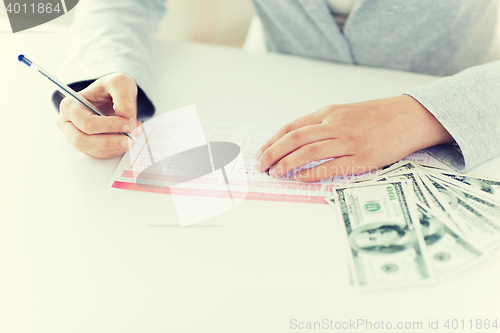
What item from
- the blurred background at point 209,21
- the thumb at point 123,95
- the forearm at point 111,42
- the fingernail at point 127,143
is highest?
the blurred background at point 209,21

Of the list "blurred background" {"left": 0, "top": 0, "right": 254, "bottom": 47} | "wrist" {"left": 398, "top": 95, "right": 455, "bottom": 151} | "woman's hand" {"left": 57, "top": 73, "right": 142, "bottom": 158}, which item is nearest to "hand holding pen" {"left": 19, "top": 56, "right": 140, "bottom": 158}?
"woman's hand" {"left": 57, "top": 73, "right": 142, "bottom": 158}

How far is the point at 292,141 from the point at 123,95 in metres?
0.34

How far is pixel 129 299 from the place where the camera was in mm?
461

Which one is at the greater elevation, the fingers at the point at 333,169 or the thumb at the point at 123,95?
the thumb at the point at 123,95

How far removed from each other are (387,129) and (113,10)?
→ 69 centimetres

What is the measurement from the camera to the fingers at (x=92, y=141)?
0.64 m

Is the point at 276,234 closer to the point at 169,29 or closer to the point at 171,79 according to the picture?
the point at 171,79

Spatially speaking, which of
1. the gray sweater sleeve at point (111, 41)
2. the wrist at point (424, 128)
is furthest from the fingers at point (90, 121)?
the wrist at point (424, 128)

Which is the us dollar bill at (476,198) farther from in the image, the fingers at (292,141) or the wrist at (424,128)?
the fingers at (292,141)

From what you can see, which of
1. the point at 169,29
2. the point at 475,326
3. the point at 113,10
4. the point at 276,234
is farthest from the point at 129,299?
the point at 169,29

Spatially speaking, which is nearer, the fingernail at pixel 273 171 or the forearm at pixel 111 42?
the fingernail at pixel 273 171

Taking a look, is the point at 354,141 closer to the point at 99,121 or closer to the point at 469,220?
the point at 469,220

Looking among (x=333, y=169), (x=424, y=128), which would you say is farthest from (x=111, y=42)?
(x=424, y=128)

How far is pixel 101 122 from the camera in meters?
0.64
